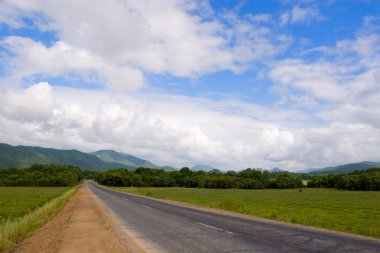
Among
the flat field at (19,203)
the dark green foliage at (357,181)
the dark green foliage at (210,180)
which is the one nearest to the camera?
the flat field at (19,203)

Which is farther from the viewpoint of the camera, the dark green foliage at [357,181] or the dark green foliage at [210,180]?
the dark green foliage at [210,180]

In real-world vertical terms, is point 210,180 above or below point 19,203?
above

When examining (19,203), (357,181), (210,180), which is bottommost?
(19,203)

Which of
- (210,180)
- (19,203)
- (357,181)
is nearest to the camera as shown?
(19,203)

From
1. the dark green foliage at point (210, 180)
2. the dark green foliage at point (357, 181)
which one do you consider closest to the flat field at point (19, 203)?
the dark green foliage at point (210, 180)

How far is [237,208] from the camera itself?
112 feet

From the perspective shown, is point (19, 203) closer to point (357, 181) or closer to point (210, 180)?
point (210, 180)

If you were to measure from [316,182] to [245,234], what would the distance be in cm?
15273

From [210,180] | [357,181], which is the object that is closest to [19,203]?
[210,180]

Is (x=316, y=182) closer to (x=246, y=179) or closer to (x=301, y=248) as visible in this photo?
(x=246, y=179)

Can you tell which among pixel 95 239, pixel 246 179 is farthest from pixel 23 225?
pixel 246 179

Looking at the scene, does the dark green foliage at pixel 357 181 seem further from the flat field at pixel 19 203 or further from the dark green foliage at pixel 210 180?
the flat field at pixel 19 203

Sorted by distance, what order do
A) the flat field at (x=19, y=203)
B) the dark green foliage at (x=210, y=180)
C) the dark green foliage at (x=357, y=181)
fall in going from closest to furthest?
the flat field at (x=19, y=203)
the dark green foliage at (x=357, y=181)
the dark green foliage at (x=210, y=180)

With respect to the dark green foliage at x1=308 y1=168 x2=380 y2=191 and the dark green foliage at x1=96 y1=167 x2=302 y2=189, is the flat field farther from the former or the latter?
the dark green foliage at x1=308 y1=168 x2=380 y2=191
